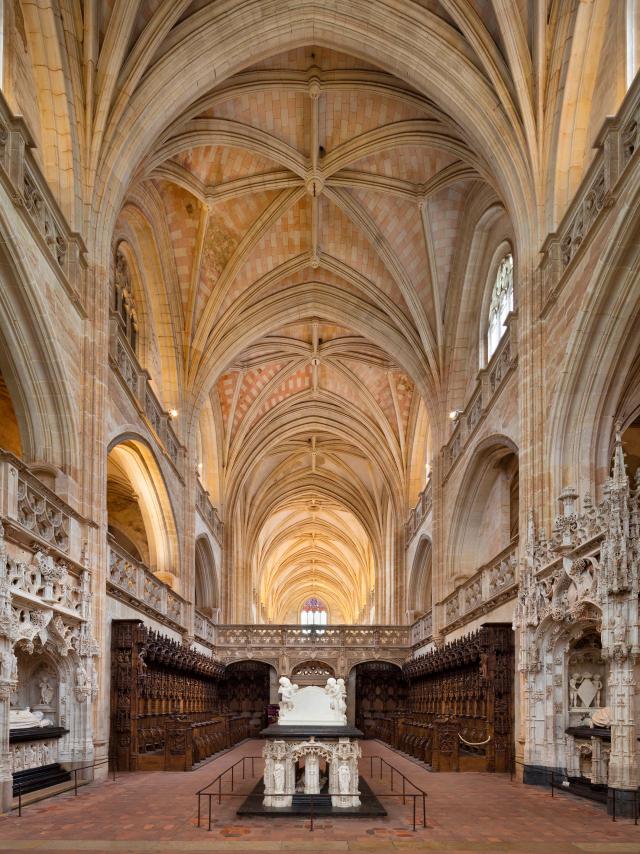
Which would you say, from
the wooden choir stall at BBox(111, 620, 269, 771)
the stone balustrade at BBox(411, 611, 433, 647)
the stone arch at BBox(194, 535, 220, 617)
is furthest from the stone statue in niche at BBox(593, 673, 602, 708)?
the stone arch at BBox(194, 535, 220, 617)

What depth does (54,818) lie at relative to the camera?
998 centimetres

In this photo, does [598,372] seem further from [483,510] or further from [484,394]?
[483,510]

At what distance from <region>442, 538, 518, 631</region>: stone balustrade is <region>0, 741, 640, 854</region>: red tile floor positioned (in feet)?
16.9

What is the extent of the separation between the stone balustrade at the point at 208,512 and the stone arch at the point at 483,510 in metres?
9.14

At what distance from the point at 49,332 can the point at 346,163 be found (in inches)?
436

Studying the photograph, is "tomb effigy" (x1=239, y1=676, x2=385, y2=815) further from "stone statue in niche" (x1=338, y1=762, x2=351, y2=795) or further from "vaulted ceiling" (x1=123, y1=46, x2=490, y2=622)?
"vaulted ceiling" (x1=123, y1=46, x2=490, y2=622)

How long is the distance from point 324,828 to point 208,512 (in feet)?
75.0

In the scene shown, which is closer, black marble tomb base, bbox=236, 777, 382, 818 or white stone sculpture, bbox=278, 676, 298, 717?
black marble tomb base, bbox=236, 777, 382, 818

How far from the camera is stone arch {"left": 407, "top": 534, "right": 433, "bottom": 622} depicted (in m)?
32.3

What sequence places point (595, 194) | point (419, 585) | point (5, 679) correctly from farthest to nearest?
point (419, 585) → point (595, 194) → point (5, 679)

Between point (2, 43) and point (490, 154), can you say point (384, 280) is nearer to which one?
point (490, 154)

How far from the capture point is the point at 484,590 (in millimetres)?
19594

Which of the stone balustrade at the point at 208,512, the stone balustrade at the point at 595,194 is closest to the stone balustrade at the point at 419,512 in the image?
the stone balustrade at the point at 208,512

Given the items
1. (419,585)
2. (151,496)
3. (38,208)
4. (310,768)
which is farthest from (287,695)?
(419,585)
